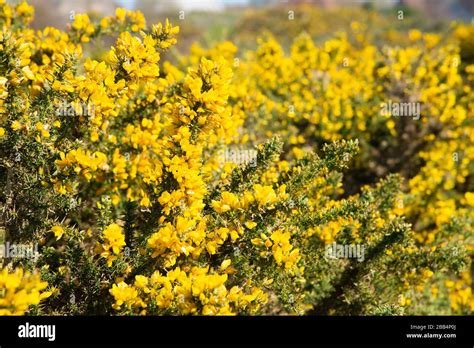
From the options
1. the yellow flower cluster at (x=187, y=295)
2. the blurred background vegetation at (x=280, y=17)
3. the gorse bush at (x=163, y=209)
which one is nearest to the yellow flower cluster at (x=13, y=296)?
the gorse bush at (x=163, y=209)

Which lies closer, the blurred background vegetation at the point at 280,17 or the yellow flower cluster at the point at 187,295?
the yellow flower cluster at the point at 187,295

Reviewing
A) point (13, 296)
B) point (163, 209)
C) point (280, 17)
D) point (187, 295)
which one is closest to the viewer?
point (13, 296)

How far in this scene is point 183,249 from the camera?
2.26 m

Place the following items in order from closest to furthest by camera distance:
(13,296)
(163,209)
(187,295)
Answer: (13,296) → (187,295) → (163,209)

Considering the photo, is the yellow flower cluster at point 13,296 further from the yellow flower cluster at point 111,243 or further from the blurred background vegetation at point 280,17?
Result: the blurred background vegetation at point 280,17

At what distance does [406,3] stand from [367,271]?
27.3 meters

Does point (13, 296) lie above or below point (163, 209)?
below

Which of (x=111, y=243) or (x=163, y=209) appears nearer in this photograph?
(x=111, y=243)

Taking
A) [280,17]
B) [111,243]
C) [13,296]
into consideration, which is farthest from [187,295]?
[280,17]

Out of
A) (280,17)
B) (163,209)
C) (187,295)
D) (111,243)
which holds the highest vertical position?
(280,17)

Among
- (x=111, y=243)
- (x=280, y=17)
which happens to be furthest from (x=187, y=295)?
(x=280, y=17)

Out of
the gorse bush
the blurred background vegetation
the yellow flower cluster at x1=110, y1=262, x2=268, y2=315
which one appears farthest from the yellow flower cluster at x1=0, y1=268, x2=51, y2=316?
the blurred background vegetation

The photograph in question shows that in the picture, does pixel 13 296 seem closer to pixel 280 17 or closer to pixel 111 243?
pixel 111 243

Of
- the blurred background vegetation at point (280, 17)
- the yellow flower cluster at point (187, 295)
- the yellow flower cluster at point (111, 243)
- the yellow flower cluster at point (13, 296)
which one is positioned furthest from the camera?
the blurred background vegetation at point (280, 17)
